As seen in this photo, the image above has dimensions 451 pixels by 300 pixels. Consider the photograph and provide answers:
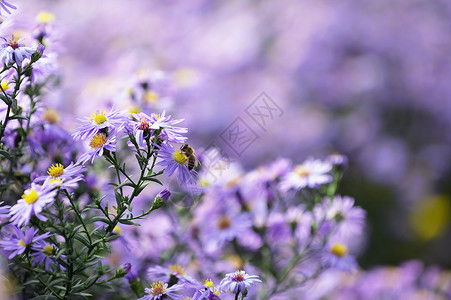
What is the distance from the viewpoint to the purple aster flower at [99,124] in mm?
809

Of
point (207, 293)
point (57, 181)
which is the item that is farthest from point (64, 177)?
point (207, 293)

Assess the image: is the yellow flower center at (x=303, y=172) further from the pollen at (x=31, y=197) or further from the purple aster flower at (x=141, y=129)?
the pollen at (x=31, y=197)

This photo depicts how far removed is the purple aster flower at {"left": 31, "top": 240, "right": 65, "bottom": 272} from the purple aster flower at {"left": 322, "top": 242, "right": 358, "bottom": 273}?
69 centimetres

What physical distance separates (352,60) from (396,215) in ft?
3.34

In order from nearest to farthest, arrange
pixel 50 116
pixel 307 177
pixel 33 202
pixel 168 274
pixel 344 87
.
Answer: pixel 33 202, pixel 168 274, pixel 50 116, pixel 307 177, pixel 344 87

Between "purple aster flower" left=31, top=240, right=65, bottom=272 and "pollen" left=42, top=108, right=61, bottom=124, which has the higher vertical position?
"pollen" left=42, top=108, right=61, bottom=124

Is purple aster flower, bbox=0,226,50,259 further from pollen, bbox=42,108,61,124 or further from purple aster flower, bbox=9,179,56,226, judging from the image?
pollen, bbox=42,108,61,124

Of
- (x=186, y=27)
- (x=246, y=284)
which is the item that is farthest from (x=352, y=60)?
(x=246, y=284)

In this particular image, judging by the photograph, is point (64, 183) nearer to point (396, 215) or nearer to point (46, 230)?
point (46, 230)

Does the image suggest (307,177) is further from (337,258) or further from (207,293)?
(207,293)

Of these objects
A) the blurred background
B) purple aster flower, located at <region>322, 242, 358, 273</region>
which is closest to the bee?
purple aster flower, located at <region>322, 242, 358, 273</region>

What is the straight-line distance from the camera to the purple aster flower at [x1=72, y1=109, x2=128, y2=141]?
809mm

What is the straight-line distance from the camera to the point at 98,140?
0.81m

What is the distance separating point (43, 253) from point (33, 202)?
12cm
